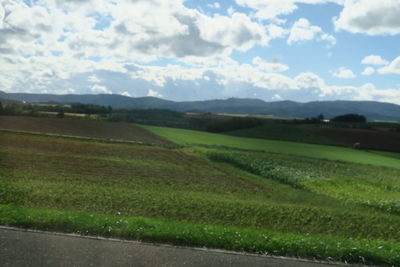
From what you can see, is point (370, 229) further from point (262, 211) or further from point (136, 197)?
point (136, 197)

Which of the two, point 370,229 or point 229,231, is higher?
point 229,231

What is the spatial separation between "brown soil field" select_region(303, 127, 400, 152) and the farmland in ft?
136

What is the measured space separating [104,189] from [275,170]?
19.4m

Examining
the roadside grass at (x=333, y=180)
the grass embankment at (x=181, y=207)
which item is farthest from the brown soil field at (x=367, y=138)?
the grass embankment at (x=181, y=207)

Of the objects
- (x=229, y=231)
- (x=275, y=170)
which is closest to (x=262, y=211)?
(x=229, y=231)

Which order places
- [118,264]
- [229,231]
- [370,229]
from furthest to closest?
[370,229]
[229,231]
[118,264]

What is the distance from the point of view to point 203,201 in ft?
58.3

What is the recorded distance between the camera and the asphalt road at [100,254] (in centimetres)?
852

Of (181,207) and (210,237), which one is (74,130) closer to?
(181,207)

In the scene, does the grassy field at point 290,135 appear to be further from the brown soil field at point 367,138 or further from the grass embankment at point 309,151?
the grass embankment at point 309,151

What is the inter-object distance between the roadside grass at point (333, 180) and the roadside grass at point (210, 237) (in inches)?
524

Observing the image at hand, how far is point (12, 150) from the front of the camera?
31078mm

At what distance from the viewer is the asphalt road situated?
8.52 metres

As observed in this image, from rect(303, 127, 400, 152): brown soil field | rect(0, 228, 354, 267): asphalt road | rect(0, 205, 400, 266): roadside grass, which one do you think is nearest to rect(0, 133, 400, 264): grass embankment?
rect(0, 205, 400, 266): roadside grass
